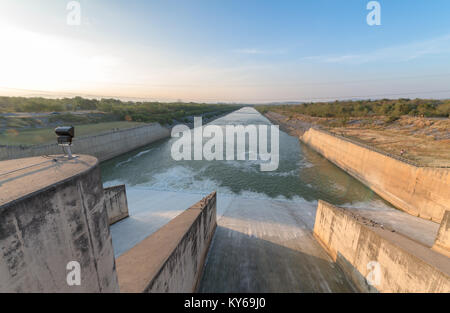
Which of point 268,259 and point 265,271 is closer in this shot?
point 265,271

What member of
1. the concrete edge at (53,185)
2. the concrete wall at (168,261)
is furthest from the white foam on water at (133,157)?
the concrete edge at (53,185)

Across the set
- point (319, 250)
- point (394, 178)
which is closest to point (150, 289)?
point (319, 250)

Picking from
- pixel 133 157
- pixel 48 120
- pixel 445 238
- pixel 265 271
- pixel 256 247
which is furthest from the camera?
pixel 48 120

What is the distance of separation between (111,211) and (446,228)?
1825cm

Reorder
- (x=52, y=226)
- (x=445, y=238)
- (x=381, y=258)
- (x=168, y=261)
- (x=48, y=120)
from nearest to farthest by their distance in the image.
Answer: (x=52, y=226) < (x=168, y=261) < (x=381, y=258) < (x=445, y=238) < (x=48, y=120)

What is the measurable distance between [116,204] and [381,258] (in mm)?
14540

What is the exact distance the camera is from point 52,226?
2771 mm

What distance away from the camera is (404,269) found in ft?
20.6

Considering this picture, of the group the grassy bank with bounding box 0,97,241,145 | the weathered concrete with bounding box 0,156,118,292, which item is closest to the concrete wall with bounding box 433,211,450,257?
the weathered concrete with bounding box 0,156,118,292

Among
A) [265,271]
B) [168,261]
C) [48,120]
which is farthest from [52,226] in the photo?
[48,120]

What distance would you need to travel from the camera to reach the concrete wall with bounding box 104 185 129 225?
11.2m

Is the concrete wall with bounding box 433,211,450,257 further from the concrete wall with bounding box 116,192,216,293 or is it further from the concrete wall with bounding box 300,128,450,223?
the concrete wall with bounding box 116,192,216,293

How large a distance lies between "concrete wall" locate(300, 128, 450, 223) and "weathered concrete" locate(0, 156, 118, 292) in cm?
2215

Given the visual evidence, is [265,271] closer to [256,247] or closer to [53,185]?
[256,247]
